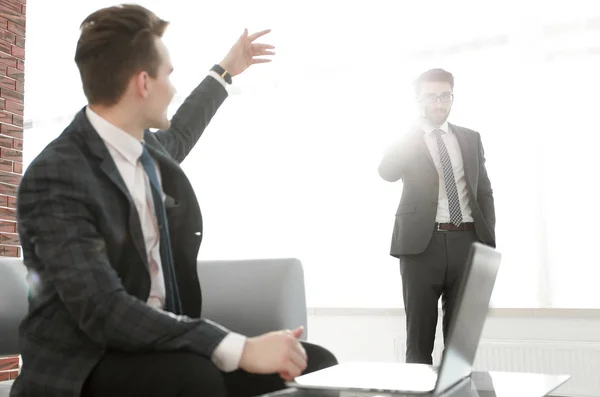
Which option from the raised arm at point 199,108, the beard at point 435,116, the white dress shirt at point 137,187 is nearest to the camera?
the white dress shirt at point 137,187

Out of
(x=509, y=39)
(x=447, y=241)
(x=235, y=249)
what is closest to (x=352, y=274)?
(x=235, y=249)

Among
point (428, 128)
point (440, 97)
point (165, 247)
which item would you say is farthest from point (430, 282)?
point (165, 247)

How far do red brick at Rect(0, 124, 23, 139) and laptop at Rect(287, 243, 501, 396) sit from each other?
2540mm

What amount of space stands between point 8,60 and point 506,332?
2.94 m

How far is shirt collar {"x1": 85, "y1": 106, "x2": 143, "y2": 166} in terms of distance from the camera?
1.29 meters

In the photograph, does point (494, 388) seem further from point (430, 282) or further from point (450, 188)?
point (450, 188)

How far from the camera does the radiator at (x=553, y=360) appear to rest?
3533 mm

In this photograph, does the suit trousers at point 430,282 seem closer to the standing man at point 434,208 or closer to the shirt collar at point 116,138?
the standing man at point 434,208

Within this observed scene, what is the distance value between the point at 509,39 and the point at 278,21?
1.50 m

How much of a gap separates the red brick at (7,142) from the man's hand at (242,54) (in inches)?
79.8

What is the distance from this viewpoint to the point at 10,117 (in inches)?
137

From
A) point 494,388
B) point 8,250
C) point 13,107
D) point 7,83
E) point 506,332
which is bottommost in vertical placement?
point 506,332

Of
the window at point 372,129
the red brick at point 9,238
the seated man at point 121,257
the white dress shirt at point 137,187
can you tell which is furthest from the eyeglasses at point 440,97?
the red brick at point 9,238

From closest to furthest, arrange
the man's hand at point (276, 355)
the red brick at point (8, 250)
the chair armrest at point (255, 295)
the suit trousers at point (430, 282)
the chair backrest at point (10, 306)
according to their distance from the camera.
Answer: the man's hand at point (276, 355)
the chair backrest at point (10, 306)
the chair armrest at point (255, 295)
the suit trousers at point (430, 282)
the red brick at point (8, 250)
